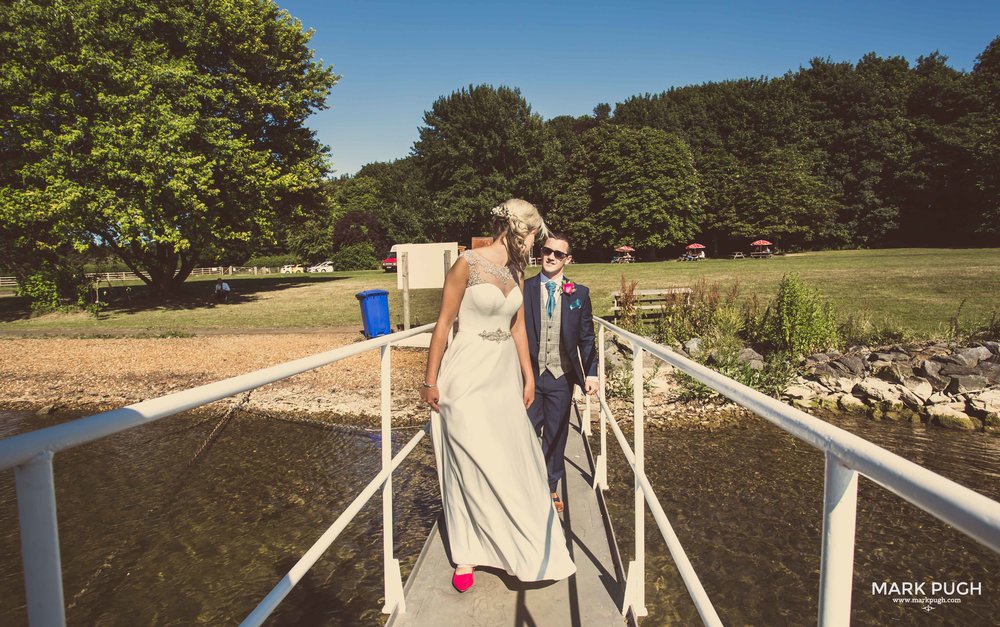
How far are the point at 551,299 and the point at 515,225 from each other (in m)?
1.11

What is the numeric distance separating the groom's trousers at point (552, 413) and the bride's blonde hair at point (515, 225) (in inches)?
46.8

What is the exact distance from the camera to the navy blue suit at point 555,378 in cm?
420

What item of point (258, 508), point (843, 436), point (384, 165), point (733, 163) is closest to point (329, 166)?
point (258, 508)

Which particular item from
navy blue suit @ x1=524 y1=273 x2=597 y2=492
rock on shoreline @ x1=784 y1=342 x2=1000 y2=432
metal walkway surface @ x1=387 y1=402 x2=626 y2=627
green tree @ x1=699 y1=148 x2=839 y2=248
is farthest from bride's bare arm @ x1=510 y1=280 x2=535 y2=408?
green tree @ x1=699 y1=148 x2=839 y2=248

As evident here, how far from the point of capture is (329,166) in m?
29.0

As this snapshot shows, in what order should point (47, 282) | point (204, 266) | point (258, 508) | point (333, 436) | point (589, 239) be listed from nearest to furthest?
point (258, 508) < point (333, 436) < point (47, 282) < point (589, 239) < point (204, 266)

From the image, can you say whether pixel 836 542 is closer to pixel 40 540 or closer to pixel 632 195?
pixel 40 540

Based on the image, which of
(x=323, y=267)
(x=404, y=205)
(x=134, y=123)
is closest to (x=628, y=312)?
(x=134, y=123)

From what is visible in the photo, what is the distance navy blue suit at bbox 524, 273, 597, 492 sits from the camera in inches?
165

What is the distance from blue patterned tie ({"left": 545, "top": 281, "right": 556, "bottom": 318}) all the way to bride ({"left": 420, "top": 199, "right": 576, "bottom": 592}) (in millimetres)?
911

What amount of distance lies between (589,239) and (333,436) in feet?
154

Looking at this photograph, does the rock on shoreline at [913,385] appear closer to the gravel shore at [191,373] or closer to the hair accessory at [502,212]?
the gravel shore at [191,373]

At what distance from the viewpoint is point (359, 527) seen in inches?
215

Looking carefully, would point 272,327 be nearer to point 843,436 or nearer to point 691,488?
point 691,488
